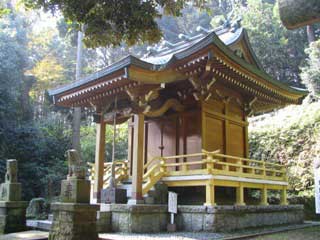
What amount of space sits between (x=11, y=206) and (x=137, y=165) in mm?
3447

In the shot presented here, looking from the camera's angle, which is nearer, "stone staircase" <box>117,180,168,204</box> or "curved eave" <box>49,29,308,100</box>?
"curved eave" <box>49,29,308,100</box>

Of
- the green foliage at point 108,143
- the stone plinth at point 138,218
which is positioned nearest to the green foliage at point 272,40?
the green foliage at point 108,143

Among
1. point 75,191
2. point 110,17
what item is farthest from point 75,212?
point 110,17

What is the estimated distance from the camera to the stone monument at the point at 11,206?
884 cm

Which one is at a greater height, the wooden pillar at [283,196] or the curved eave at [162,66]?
the curved eave at [162,66]

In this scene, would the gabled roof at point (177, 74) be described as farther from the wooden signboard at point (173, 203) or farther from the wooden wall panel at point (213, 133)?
the wooden signboard at point (173, 203)

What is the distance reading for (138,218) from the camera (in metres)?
8.66

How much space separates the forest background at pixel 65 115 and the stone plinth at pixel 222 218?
448 centimetres

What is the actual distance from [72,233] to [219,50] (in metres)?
5.48

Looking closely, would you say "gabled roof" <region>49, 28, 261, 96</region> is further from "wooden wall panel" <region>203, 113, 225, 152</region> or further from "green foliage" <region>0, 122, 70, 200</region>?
"green foliage" <region>0, 122, 70, 200</region>

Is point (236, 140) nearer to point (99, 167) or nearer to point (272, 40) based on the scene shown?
point (99, 167)

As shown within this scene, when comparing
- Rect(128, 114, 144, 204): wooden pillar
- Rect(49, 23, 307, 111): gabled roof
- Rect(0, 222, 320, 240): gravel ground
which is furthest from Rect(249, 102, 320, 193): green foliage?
Rect(128, 114, 144, 204): wooden pillar

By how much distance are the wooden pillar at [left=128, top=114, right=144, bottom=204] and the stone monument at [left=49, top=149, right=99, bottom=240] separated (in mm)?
2245

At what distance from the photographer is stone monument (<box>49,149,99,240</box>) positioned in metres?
6.73
